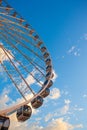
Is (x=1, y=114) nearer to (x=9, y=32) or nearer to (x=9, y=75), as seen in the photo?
(x=9, y=75)

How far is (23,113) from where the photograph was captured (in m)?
14.8

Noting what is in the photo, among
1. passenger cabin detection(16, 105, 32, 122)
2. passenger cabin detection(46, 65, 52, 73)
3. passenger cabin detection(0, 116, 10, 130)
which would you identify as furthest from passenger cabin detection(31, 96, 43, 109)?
passenger cabin detection(0, 116, 10, 130)

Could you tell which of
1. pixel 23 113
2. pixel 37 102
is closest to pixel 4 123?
pixel 23 113

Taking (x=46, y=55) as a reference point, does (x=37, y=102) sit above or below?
below

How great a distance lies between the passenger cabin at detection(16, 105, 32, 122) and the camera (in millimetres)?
14508

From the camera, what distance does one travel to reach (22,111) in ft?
47.7

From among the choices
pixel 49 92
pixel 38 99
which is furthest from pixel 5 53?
pixel 49 92

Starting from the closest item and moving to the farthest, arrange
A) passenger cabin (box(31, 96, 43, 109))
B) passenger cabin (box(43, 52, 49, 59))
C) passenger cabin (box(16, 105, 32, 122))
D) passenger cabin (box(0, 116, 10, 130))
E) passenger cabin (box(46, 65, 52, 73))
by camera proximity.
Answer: passenger cabin (box(0, 116, 10, 130))
passenger cabin (box(16, 105, 32, 122))
passenger cabin (box(31, 96, 43, 109))
passenger cabin (box(46, 65, 52, 73))
passenger cabin (box(43, 52, 49, 59))

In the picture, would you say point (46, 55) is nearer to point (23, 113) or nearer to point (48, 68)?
point (48, 68)

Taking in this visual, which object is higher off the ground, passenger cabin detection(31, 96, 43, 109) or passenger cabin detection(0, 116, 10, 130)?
passenger cabin detection(0, 116, 10, 130)

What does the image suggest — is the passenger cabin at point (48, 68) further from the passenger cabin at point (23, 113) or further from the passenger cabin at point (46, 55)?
the passenger cabin at point (23, 113)

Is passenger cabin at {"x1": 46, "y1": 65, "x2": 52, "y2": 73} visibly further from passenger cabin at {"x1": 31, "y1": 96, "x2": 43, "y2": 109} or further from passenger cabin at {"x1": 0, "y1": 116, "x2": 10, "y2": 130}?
passenger cabin at {"x1": 0, "y1": 116, "x2": 10, "y2": 130}

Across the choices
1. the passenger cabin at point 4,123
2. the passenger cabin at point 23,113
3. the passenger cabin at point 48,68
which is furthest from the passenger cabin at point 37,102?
the passenger cabin at point 4,123

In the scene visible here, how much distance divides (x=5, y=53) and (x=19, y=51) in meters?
1.62
